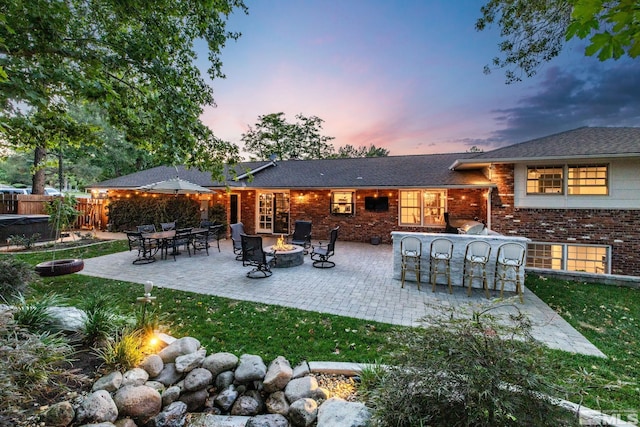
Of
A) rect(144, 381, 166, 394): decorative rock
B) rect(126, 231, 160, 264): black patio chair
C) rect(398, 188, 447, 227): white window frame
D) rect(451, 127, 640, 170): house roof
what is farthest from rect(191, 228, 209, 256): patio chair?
rect(451, 127, 640, 170): house roof

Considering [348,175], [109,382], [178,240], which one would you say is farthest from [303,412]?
[348,175]

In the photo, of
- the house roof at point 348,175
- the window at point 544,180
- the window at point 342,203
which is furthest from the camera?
the window at point 342,203

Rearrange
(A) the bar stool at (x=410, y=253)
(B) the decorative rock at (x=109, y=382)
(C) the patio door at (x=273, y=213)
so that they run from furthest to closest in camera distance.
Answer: (C) the patio door at (x=273, y=213), (A) the bar stool at (x=410, y=253), (B) the decorative rock at (x=109, y=382)

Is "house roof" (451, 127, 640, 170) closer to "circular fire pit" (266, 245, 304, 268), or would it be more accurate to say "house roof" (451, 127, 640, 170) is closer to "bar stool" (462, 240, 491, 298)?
"bar stool" (462, 240, 491, 298)

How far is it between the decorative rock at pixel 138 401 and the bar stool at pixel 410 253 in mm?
5022

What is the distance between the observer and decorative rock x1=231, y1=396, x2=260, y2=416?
267cm

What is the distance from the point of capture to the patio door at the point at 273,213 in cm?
1341

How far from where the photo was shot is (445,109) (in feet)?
42.4

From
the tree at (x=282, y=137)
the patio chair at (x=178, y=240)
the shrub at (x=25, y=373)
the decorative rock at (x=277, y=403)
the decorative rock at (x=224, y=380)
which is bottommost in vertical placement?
the decorative rock at (x=277, y=403)

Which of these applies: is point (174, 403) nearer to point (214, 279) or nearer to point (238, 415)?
point (238, 415)

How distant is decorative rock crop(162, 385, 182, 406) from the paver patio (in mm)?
2411

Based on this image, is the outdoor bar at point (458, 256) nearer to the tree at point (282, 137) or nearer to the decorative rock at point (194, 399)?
the decorative rock at point (194, 399)

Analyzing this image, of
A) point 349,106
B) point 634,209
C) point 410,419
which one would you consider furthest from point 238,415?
point 349,106

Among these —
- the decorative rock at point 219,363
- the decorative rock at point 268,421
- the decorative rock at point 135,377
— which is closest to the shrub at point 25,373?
the decorative rock at point 135,377
